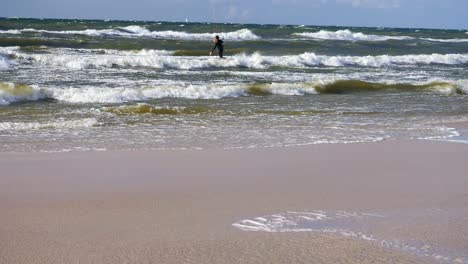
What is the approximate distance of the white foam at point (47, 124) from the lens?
9.93 meters

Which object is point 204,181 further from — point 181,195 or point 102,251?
point 102,251

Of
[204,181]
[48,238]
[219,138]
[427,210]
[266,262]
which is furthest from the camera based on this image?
[219,138]

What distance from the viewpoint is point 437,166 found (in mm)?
7316

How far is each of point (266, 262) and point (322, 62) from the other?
2567cm

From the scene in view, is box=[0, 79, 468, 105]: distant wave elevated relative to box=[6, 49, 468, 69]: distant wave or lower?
lower

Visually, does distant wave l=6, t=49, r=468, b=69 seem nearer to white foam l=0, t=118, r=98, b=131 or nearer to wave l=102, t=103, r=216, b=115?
wave l=102, t=103, r=216, b=115

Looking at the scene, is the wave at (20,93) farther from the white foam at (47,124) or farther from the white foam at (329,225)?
the white foam at (329,225)

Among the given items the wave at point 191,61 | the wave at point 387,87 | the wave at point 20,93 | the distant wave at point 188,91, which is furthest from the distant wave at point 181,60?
the wave at point 20,93

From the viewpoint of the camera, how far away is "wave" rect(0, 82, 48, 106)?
14.0 m

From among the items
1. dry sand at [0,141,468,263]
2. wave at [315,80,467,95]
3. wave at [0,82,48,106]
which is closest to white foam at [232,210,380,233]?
dry sand at [0,141,468,263]

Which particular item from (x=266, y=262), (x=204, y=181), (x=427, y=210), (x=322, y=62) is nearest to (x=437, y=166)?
(x=427, y=210)

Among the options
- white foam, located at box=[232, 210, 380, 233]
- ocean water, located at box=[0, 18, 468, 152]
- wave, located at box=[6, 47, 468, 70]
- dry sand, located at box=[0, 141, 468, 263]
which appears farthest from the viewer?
wave, located at box=[6, 47, 468, 70]

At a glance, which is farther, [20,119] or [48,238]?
[20,119]

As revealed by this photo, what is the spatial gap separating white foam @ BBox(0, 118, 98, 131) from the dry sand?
2538mm
